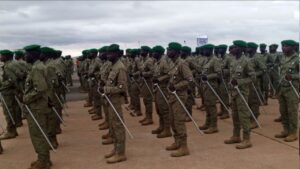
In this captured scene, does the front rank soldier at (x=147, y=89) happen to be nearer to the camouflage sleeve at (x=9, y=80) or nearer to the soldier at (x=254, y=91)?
the soldier at (x=254, y=91)

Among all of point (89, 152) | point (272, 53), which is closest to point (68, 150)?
point (89, 152)

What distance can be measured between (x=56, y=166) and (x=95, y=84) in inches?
201

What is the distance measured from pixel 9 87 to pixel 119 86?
410 centimetres

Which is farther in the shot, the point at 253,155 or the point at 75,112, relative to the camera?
the point at 75,112

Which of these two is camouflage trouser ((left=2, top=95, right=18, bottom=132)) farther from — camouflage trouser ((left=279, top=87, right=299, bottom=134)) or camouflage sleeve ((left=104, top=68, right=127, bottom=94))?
camouflage trouser ((left=279, top=87, right=299, bottom=134))

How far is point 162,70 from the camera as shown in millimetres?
9734

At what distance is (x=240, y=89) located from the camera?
8898mm

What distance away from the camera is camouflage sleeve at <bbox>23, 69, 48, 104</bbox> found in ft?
23.8

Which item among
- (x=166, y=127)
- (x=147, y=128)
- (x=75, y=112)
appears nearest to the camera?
(x=166, y=127)

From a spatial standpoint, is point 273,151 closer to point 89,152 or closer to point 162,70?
point 162,70

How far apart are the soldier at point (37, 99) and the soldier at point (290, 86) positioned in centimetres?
498

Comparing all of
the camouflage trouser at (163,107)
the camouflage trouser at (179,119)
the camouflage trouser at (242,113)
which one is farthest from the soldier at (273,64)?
the camouflage trouser at (179,119)

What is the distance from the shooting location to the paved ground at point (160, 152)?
7625 mm

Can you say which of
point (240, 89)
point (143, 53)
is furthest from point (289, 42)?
point (143, 53)
